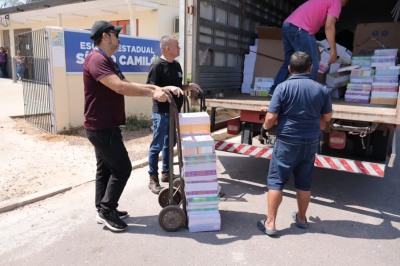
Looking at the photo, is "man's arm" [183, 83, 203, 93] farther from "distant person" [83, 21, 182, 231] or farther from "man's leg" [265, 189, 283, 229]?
"man's leg" [265, 189, 283, 229]

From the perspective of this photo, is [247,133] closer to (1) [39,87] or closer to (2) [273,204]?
(2) [273,204]

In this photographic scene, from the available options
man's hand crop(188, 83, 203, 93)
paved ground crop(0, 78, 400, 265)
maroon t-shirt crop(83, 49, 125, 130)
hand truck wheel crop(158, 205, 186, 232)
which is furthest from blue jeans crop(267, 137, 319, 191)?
maroon t-shirt crop(83, 49, 125, 130)

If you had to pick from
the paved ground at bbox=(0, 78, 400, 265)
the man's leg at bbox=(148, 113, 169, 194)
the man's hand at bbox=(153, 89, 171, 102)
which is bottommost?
the paved ground at bbox=(0, 78, 400, 265)

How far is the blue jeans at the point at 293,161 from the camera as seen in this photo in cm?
319

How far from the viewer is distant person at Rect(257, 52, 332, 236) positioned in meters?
3.12

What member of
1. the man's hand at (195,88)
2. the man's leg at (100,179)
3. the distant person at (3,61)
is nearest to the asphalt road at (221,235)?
the man's leg at (100,179)

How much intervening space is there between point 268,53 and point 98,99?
3.76 meters

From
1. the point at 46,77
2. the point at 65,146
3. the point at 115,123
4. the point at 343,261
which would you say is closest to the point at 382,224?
the point at 343,261

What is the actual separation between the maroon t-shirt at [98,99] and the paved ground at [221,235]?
1.06 m

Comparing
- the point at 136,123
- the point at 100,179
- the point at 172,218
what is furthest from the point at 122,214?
the point at 136,123

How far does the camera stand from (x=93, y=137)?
3191mm

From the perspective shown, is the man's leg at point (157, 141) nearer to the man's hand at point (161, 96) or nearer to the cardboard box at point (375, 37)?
the man's hand at point (161, 96)

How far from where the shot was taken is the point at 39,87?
290 inches

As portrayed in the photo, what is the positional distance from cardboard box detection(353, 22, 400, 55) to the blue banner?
4364 millimetres
